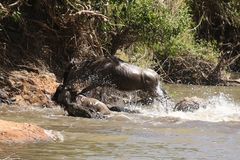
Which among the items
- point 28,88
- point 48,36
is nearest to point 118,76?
point 28,88

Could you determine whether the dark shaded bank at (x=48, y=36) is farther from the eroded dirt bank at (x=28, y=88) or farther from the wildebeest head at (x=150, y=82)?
the wildebeest head at (x=150, y=82)

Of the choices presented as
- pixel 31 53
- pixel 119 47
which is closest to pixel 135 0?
pixel 119 47

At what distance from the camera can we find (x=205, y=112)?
13.6 metres

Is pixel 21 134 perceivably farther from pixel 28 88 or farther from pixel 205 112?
pixel 205 112

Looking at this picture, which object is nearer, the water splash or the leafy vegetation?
the water splash

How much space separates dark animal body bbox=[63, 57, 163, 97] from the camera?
45.4ft

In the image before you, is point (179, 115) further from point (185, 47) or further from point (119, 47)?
point (185, 47)

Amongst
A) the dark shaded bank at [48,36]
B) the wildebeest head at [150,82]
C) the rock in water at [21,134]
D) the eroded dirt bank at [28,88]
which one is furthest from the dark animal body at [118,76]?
the rock in water at [21,134]

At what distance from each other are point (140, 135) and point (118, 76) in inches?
157

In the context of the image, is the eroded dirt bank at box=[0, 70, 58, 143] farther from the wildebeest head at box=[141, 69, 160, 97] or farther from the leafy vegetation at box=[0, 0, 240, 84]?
the wildebeest head at box=[141, 69, 160, 97]

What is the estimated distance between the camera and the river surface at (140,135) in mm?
8227

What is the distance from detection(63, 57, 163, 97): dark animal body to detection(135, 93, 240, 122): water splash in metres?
0.35

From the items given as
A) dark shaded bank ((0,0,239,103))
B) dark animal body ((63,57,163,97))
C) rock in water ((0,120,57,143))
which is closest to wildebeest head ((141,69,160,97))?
dark animal body ((63,57,163,97))

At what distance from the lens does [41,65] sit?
1526 centimetres
